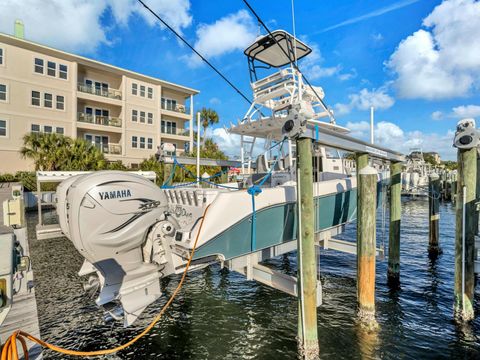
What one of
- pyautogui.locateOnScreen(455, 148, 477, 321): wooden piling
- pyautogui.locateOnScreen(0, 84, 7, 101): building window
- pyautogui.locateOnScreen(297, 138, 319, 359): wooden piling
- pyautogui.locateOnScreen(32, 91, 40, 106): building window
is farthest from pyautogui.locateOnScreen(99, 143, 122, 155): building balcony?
pyautogui.locateOnScreen(455, 148, 477, 321): wooden piling

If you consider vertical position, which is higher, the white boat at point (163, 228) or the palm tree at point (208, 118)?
the palm tree at point (208, 118)

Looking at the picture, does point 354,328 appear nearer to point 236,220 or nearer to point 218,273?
point 236,220

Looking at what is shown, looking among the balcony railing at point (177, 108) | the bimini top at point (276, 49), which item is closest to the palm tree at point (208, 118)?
the balcony railing at point (177, 108)

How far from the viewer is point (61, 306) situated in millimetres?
5992

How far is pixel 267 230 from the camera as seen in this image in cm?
515

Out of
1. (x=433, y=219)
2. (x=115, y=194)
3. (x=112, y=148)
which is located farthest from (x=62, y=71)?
(x=433, y=219)

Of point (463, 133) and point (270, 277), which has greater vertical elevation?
point (463, 133)

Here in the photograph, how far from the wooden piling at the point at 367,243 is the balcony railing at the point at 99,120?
87.4ft

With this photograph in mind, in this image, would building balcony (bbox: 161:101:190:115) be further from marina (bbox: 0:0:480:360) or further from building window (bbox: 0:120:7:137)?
marina (bbox: 0:0:480:360)

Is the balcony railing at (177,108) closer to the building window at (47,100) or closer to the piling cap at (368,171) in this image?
the building window at (47,100)

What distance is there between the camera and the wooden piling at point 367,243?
5125 mm

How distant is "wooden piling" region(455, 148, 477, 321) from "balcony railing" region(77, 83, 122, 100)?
2841 cm

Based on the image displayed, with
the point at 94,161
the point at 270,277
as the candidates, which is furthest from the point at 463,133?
the point at 94,161

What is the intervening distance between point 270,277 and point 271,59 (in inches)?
320
